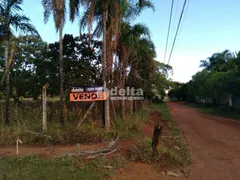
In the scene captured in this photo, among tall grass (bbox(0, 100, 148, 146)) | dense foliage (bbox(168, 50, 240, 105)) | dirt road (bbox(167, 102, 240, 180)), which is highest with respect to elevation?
dense foliage (bbox(168, 50, 240, 105))

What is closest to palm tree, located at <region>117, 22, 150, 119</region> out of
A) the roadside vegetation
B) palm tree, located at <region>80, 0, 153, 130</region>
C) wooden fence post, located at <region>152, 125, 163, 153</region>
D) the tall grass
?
palm tree, located at <region>80, 0, 153, 130</region>

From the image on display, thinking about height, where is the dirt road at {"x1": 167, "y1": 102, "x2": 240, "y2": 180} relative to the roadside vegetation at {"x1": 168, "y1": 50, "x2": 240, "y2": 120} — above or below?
below

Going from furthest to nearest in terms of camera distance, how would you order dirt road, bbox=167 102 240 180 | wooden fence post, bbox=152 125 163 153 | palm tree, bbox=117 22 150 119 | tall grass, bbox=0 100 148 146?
palm tree, bbox=117 22 150 119 → tall grass, bbox=0 100 148 146 → wooden fence post, bbox=152 125 163 153 → dirt road, bbox=167 102 240 180

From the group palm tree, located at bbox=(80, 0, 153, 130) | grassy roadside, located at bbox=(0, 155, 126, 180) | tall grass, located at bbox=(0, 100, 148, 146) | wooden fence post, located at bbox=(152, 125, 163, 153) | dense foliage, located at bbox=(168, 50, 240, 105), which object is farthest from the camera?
dense foliage, located at bbox=(168, 50, 240, 105)

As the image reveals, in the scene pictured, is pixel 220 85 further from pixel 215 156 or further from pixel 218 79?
A: pixel 215 156

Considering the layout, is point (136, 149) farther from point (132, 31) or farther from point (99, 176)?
point (132, 31)

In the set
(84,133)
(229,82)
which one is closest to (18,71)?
(84,133)

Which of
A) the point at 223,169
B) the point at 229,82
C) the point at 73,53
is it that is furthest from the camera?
the point at 229,82

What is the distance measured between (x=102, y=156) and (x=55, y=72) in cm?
1013

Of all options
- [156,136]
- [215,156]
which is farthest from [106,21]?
[215,156]

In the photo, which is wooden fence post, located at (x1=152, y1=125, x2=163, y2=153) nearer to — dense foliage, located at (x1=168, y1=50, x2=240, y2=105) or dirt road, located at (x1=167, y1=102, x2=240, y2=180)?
dirt road, located at (x1=167, y1=102, x2=240, y2=180)

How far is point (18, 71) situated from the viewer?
17.8 metres

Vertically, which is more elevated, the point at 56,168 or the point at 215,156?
the point at 56,168

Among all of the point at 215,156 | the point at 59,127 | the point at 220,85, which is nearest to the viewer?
the point at 215,156
